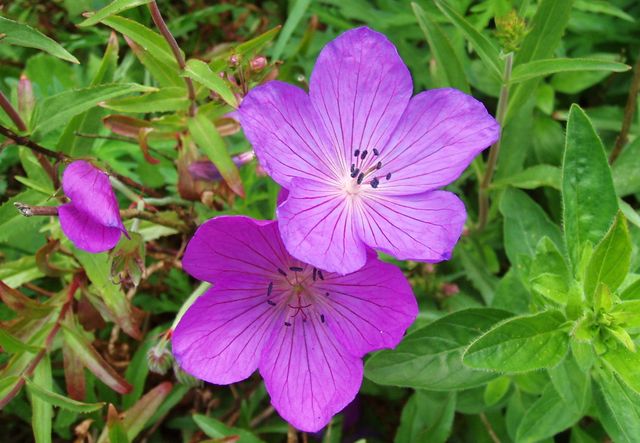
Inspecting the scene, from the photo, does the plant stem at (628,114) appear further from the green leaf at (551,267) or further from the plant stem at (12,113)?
the plant stem at (12,113)

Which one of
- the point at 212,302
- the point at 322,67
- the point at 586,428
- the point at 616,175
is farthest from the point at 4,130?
the point at 586,428

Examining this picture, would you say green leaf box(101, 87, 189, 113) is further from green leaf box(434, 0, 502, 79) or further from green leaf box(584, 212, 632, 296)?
green leaf box(584, 212, 632, 296)

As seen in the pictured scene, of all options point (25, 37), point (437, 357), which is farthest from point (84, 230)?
point (437, 357)

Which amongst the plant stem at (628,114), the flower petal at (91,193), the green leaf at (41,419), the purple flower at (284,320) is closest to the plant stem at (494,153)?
the plant stem at (628,114)

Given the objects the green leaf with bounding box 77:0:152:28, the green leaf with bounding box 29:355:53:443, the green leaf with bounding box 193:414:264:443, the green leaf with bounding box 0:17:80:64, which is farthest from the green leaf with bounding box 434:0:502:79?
the green leaf with bounding box 29:355:53:443

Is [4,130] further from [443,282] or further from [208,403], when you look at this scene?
[443,282]

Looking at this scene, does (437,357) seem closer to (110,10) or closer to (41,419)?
(41,419)

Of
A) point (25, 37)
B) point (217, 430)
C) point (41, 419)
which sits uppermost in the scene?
point (25, 37)
